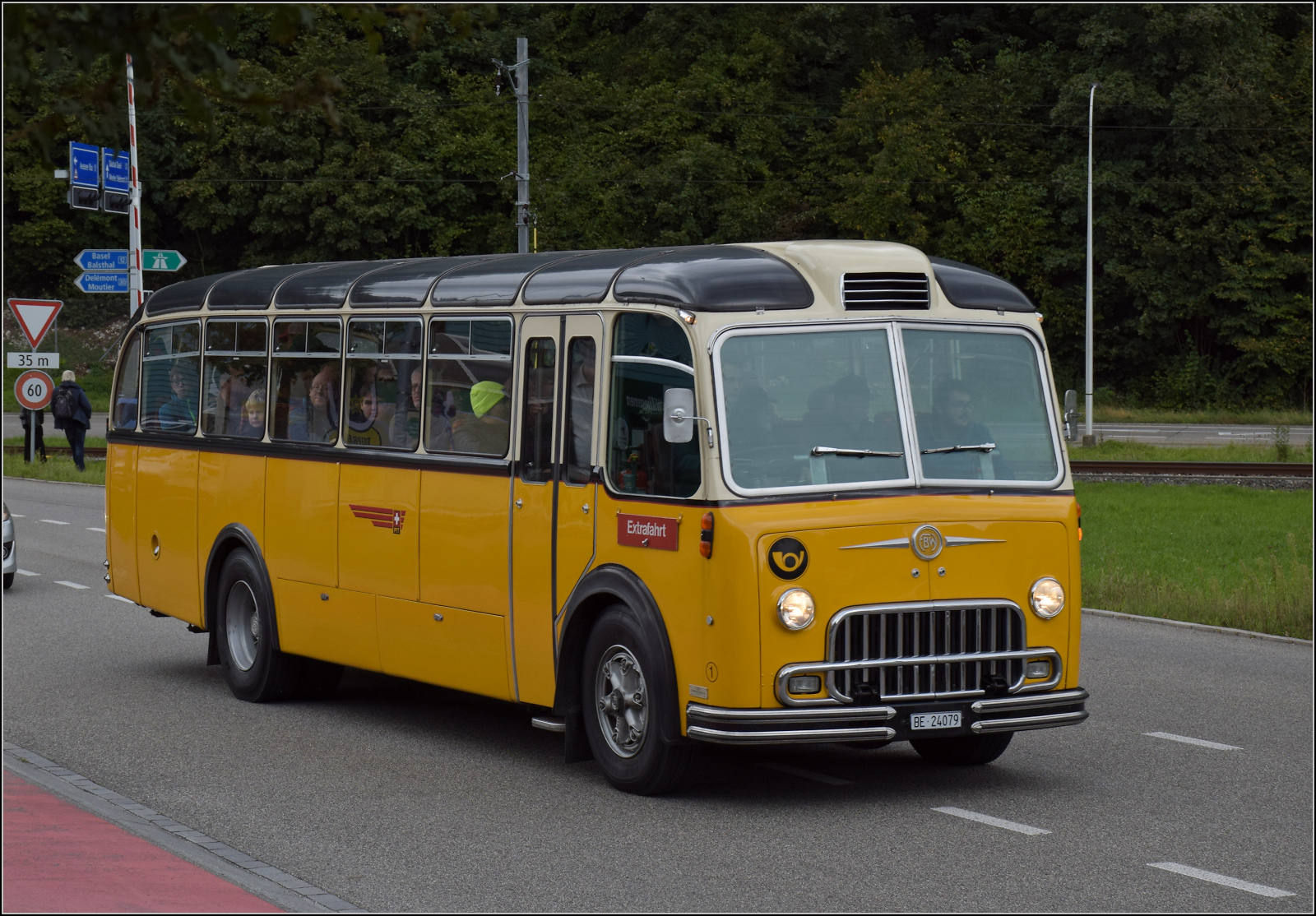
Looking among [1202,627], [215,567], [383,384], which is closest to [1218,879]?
[383,384]

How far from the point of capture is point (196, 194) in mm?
72312

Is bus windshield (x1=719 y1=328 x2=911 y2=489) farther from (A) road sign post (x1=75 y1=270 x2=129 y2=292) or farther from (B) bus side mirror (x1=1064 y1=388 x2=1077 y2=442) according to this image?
(A) road sign post (x1=75 y1=270 x2=129 y2=292)

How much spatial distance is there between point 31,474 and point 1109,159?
38.5 metres

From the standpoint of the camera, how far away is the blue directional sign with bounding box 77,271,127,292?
30.1m

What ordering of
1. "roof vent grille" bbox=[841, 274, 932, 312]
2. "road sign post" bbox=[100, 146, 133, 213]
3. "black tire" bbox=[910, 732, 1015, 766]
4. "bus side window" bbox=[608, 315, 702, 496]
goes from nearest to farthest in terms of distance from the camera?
"bus side window" bbox=[608, 315, 702, 496] → "roof vent grille" bbox=[841, 274, 932, 312] → "black tire" bbox=[910, 732, 1015, 766] → "road sign post" bbox=[100, 146, 133, 213]

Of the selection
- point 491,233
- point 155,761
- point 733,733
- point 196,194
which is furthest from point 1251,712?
point 196,194

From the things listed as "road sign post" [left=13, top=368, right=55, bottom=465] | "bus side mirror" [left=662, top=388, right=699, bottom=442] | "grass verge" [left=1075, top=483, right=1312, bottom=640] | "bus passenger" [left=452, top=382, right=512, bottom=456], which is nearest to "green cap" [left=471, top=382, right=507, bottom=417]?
"bus passenger" [left=452, top=382, right=512, bottom=456]

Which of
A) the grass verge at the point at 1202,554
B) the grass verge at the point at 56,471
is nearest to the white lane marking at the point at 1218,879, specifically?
the grass verge at the point at 1202,554

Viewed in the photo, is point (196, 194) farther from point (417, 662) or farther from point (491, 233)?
point (417, 662)

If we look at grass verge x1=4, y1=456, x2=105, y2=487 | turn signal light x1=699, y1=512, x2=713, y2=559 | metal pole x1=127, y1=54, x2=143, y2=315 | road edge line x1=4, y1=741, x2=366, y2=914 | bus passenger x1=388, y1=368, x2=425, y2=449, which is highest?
metal pole x1=127, y1=54, x2=143, y2=315

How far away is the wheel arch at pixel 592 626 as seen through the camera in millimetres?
8703

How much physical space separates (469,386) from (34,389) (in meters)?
23.7

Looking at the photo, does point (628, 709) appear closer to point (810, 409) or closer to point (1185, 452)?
point (810, 409)

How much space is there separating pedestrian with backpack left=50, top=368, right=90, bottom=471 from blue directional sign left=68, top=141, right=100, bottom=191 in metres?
6.55
